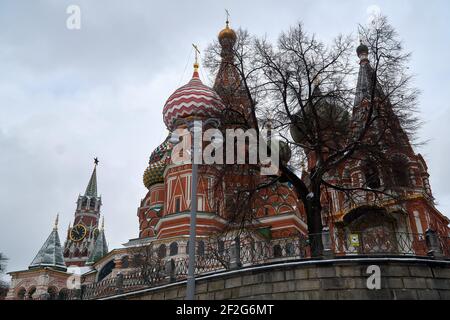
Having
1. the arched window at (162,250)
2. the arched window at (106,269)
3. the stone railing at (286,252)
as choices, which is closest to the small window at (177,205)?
the arched window at (162,250)

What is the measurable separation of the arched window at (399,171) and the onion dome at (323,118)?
2.09 meters

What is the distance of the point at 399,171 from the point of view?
15266 millimetres

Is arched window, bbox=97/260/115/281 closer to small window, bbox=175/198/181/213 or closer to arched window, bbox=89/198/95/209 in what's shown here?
small window, bbox=175/198/181/213

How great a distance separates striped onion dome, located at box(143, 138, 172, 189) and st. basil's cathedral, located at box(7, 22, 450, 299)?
0.10 metres

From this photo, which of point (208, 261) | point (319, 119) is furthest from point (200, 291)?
point (319, 119)

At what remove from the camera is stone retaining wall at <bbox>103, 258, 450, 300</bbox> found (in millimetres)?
10773

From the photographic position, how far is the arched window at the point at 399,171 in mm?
15062

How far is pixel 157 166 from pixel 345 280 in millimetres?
31553

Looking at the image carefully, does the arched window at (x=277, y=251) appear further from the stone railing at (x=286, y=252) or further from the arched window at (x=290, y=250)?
the arched window at (x=290, y=250)

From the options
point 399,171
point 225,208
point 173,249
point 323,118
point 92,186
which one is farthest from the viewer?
point 92,186

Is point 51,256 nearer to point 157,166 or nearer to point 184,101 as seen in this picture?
point 157,166

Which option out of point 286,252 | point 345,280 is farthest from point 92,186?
point 345,280
